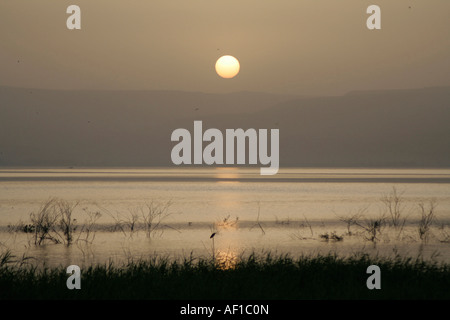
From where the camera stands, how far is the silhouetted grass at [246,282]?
14.7m

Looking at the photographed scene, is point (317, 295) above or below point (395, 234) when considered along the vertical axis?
below

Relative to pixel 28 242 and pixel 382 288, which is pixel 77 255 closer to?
pixel 28 242

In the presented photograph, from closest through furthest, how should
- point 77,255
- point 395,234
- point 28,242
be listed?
point 77,255 → point 28,242 → point 395,234

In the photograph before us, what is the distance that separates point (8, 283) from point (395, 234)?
25.4 metres

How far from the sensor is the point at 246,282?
16.0 metres

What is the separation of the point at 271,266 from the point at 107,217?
34.1 m

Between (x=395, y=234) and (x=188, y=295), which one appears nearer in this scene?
(x=188, y=295)

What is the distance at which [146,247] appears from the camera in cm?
3234

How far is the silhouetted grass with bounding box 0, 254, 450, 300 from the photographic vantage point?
1469 cm
